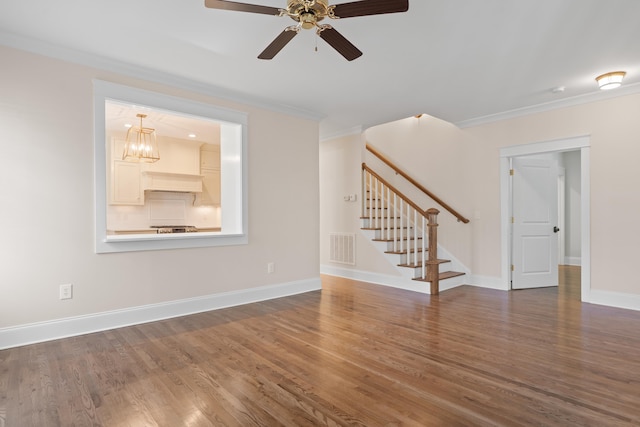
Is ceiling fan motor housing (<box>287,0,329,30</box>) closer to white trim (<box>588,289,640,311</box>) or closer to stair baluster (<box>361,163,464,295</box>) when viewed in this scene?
stair baluster (<box>361,163,464,295</box>)

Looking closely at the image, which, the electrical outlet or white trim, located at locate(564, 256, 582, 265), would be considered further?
white trim, located at locate(564, 256, 582, 265)

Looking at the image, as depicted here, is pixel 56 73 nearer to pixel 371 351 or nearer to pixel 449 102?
pixel 371 351

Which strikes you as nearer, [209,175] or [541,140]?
[541,140]

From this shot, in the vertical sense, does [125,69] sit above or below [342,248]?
above

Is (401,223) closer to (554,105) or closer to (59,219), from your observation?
(554,105)

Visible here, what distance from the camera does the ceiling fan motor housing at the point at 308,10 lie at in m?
2.05

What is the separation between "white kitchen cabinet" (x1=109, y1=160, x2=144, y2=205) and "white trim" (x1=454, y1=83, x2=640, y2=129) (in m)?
5.71

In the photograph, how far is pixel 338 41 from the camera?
2412 mm

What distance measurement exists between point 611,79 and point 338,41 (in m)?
3.27


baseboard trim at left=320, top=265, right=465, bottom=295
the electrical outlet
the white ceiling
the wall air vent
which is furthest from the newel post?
the electrical outlet

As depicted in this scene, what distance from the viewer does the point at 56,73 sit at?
317 centimetres

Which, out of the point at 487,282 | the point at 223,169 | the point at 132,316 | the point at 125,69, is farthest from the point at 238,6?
the point at 487,282

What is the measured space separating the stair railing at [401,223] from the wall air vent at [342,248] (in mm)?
504

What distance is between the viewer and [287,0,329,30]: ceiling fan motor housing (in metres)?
2.05
